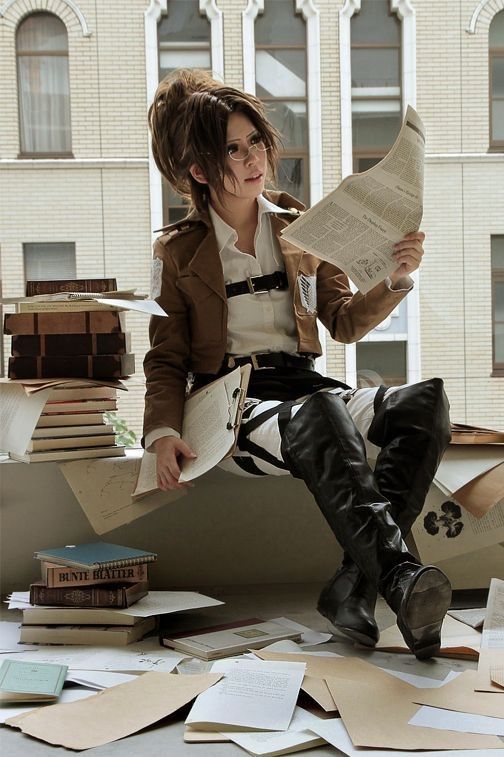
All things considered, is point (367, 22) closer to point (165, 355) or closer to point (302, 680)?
point (165, 355)

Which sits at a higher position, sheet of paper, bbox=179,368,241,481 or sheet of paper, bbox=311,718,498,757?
sheet of paper, bbox=179,368,241,481

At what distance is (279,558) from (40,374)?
0.67 metres

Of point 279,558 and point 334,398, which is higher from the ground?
point 334,398

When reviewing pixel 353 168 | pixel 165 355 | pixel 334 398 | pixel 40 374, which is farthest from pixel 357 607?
pixel 353 168

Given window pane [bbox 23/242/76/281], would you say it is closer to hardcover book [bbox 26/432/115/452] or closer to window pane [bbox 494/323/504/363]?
hardcover book [bbox 26/432/115/452]

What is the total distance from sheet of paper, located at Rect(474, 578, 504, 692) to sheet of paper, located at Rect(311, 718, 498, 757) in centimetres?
22

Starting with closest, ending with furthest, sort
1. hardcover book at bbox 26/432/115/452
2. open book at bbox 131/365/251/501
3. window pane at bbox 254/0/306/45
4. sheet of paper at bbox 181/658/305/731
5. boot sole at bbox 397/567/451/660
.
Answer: sheet of paper at bbox 181/658/305/731 → boot sole at bbox 397/567/451/660 → open book at bbox 131/365/251/501 → hardcover book at bbox 26/432/115/452 → window pane at bbox 254/0/306/45

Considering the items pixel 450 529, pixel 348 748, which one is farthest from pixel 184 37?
pixel 348 748

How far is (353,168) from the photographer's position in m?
3.21

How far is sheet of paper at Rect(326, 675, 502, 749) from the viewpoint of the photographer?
103cm

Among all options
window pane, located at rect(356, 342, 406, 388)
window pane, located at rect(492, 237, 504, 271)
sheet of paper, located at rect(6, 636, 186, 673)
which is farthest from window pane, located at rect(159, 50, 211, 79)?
sheet of paper, located at rect(6, 636, 186, 673)

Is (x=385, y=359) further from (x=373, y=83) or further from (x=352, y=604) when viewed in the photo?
(x=352, y=604)

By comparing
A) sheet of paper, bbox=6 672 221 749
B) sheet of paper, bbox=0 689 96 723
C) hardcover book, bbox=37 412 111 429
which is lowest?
sheet of paper, bbox=0 689 96 723

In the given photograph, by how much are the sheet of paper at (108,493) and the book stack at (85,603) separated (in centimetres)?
17
